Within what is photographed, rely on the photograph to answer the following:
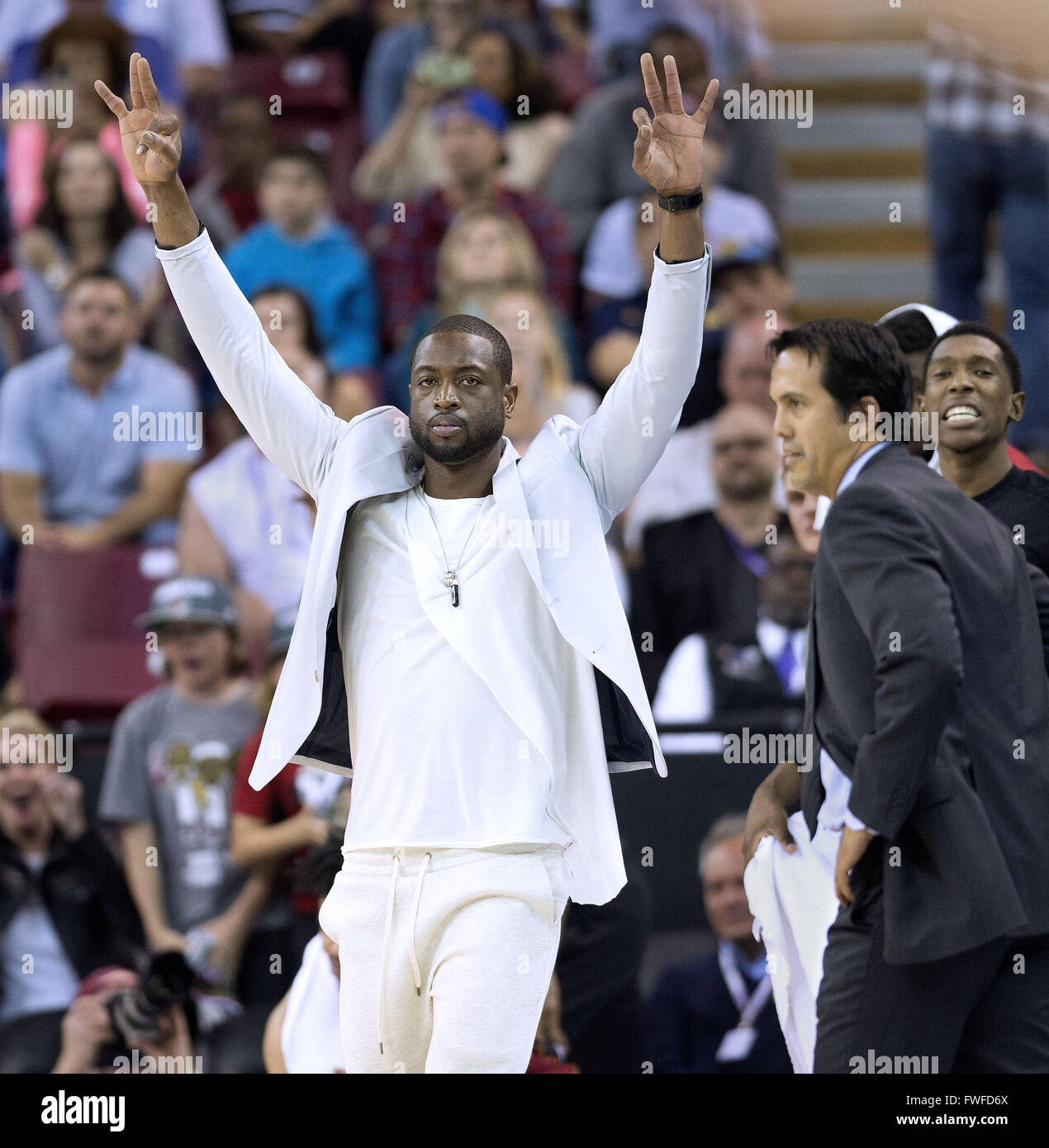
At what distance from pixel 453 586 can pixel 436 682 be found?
0.17 metres

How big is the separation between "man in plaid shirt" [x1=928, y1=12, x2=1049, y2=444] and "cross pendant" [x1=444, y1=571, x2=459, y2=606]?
4.09m

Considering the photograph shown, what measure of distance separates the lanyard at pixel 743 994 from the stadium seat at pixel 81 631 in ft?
7.16

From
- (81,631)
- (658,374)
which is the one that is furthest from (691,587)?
(658,374)

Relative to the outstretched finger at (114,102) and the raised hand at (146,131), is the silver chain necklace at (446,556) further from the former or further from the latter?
the outstretched finger at (114,102)

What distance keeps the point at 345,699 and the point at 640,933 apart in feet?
5.85

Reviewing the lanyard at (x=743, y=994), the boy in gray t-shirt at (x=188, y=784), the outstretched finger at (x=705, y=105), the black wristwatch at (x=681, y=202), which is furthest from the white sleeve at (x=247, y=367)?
the boy in gray t-shirt at (x=188, y=784)

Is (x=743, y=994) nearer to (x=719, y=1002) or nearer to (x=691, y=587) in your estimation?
(x=719, y=1002)

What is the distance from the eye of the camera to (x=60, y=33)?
707 centimetres

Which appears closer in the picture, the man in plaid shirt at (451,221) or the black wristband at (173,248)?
the black wristband at (173,248)

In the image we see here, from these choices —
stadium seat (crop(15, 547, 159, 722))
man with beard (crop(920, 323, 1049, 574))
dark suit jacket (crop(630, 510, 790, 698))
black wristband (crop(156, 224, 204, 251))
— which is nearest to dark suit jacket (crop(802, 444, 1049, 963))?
man with beard (crop(920, 323, 1049, 574))

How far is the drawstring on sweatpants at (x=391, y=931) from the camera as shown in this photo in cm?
279

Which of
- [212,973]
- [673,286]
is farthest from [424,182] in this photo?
[673,286]

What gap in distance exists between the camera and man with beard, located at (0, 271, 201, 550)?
6.22 m
